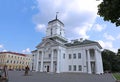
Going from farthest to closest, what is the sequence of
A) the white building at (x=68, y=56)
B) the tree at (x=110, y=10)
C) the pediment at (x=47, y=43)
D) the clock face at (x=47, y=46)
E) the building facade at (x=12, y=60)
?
the building facade at (x=12, y=60), the clock face at (x=47, y=46), the pediment at (x=47, y=43), the white building at (x=68, y=56), the tree at (x=110, y=10)

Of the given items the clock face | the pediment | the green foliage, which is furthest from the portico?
the green foliage

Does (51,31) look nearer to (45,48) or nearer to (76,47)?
(45,48)

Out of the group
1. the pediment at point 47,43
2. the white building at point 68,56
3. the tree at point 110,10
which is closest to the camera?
the tree at point 110,10

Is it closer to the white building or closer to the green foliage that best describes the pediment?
the white building

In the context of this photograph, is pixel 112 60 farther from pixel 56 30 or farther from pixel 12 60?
pixel 12 60

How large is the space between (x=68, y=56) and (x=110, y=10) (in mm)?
34793

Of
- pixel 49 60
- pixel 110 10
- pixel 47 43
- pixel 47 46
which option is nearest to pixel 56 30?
pixel 47 43

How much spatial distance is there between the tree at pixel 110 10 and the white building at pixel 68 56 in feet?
96.6

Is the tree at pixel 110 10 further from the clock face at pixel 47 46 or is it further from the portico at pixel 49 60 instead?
the clock face at pixel 47 46

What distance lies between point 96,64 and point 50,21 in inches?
936

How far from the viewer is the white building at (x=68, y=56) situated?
3666 centimetres

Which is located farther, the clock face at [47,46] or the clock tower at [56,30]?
the clock tower at [56,30]

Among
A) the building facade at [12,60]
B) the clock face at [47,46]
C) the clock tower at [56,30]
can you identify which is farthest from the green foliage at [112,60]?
the building facade at [12,60]

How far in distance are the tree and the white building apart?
2944 cm
